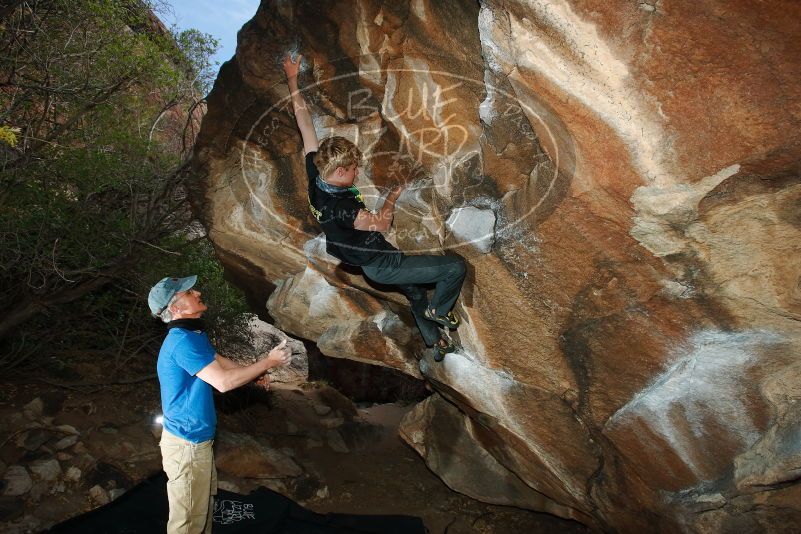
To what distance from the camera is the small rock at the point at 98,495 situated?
5.18m

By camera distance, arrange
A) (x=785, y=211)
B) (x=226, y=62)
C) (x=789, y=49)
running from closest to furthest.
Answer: (x=789, y=49) < (x=785, y=211) < (x=226, y=62)

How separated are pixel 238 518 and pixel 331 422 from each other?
12.5 ft

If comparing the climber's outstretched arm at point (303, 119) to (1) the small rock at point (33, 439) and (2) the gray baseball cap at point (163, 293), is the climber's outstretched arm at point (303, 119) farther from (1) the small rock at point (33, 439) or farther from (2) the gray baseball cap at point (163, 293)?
(1) the small rock at point (33, 439)

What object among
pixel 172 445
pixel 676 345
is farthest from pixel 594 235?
pixel 172 445

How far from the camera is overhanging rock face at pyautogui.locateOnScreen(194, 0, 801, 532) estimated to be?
2.44 m

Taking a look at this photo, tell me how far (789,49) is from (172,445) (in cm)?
357

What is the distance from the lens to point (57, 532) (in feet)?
14.9

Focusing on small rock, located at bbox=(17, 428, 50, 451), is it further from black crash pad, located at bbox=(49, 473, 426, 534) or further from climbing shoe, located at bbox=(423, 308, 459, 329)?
climbing shoe, located at bbox=(423, 308, 459, 329)

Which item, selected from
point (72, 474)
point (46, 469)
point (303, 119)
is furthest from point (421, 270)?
point (46, 469)

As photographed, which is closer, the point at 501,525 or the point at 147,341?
the point at 501,525

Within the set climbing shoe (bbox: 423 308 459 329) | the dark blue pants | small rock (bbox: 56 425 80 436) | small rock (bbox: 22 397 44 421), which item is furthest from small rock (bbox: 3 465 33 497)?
climbing shoe (bbox: 423 308 459 329)

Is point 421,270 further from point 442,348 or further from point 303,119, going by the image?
point 303,119

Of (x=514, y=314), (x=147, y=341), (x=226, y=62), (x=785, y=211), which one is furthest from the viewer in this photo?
(x=147, y=341)

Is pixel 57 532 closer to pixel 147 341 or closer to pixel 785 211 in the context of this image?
pixel 147 341
